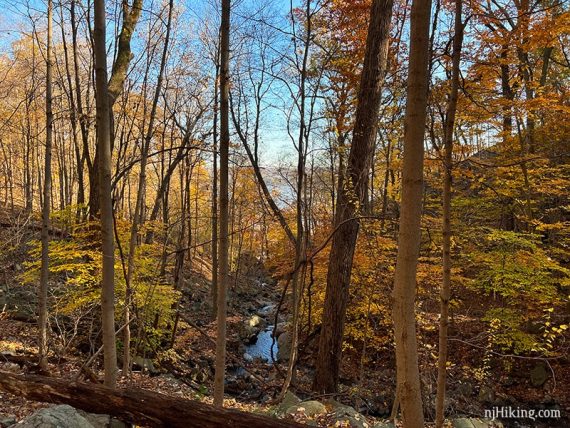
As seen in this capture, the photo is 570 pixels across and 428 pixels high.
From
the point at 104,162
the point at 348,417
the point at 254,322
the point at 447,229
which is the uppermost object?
the point at 104,162

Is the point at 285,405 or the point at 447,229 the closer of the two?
the point at 447,229

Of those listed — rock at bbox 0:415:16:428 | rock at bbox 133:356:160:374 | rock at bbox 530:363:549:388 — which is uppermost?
rock at bbox 0:415:16:428

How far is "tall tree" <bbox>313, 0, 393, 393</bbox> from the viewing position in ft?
17.4

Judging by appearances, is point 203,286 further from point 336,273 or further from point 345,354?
point 336,273

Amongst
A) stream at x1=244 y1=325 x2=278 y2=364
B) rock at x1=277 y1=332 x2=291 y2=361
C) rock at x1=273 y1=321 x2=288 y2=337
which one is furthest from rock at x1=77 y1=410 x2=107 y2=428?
rock at x1=273 y1=321 x2=288 y2=337

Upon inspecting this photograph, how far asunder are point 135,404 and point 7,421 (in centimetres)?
113

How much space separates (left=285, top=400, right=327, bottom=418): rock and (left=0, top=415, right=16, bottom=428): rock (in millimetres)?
2872

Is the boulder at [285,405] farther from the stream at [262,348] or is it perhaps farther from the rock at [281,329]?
the rock at [281,329]

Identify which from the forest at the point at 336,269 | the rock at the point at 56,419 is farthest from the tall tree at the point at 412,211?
the rock at the point at 56,419

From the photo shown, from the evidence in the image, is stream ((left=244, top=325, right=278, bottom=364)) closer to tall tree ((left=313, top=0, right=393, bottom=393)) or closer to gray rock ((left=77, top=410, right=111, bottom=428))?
tall tree ((left=313, top=0, right=393, bottom=393))

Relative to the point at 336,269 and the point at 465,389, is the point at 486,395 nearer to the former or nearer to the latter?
the point at 465,389

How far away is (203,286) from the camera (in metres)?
19.9

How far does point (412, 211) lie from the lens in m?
1.85

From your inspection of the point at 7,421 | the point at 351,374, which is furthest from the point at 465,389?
the point at 7,421
